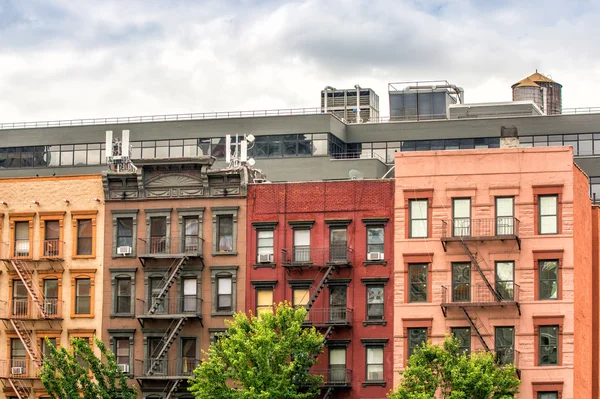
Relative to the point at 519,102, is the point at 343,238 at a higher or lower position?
lower

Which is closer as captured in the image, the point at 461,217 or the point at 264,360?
the point at 264,360

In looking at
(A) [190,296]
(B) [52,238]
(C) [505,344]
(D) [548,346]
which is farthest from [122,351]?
(D) [548,346]

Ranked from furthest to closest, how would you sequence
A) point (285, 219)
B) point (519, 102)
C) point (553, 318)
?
point (519, 102) < point (285, 219) < point (553, 318)

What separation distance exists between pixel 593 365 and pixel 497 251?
972 cm

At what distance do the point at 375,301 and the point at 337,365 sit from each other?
151 inches

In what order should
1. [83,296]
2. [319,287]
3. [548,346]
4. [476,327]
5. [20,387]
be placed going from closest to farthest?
[548,346] → [476,327] → [319,287] → [20,387] → [83,296]

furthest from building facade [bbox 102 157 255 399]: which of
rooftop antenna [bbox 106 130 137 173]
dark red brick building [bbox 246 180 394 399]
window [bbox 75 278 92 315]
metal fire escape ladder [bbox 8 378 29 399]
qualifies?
metal fire escape ladder [bbox 8 378 29 399]

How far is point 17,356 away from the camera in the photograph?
9119 centimetres

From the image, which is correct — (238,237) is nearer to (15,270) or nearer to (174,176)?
(174,176)

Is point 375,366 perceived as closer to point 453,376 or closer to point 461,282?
point 461,282

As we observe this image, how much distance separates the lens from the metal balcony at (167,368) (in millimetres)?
86625

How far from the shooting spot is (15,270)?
91.2 metres

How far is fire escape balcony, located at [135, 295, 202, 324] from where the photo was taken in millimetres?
87562

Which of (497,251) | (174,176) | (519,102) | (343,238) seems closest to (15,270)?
(174,176)
